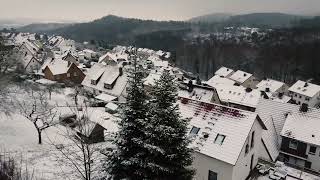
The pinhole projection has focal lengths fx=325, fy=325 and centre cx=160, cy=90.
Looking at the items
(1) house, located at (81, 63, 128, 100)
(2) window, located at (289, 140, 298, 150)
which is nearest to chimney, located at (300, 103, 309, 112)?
(2) window, located at (289, 140, 298, 150)

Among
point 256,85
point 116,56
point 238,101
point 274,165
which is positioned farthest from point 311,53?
point 274,165

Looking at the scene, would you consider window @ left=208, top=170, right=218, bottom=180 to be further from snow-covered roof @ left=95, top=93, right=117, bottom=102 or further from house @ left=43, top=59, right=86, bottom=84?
house @ left=43, top=59, right=86, bottom=84

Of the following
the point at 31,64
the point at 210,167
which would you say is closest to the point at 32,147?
the point at 210,167

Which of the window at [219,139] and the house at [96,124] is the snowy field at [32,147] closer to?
the house at [96,124]

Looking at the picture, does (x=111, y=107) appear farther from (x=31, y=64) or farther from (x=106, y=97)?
(x=31, y=64)

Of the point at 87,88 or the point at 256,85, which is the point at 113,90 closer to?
the point at 87,88

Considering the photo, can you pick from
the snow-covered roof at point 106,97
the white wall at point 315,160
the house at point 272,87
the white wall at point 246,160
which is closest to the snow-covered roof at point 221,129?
the white wall at point 246,160
